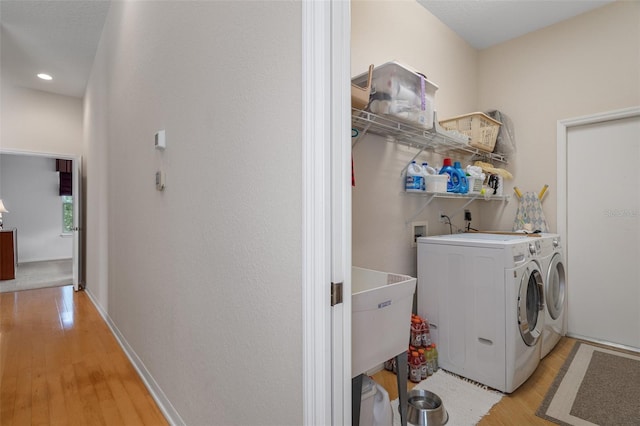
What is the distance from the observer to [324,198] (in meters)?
0.77

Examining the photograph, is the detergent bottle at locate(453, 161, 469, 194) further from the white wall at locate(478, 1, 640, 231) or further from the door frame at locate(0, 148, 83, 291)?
the door frame at locate(0, 148, 83, 291)

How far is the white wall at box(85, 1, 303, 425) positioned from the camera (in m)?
0.88

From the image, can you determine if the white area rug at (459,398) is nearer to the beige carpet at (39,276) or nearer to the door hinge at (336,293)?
the door hinge at (336,293)

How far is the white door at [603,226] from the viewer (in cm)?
251

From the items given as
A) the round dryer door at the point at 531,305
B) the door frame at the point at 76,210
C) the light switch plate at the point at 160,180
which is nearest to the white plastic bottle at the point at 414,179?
the round dryer door at the point at 531,305

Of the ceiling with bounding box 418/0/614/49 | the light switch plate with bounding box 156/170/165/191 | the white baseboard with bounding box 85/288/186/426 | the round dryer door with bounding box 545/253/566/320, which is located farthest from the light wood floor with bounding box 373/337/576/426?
the ceiling with bounding box 418/0/614/49

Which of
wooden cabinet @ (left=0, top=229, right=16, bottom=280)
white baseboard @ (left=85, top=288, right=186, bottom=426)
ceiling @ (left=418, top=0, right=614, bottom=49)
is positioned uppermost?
ceiling @ (left=418, top=0, right=614, bottom=49)

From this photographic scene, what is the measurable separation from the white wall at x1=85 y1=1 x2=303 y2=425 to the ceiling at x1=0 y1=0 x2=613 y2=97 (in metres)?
1.05

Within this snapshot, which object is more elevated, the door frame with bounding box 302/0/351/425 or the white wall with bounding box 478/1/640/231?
the white wall with bounding box 478/1/640/231

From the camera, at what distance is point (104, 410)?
1.71 m

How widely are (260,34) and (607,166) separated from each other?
3.02 meters

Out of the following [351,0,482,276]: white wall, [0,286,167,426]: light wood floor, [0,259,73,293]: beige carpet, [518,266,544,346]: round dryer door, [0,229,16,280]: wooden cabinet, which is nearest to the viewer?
[0,286,167,426]: light wood floor

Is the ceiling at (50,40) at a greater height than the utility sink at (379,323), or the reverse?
the ceiling at (50,40)

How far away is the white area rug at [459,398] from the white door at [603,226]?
1.53m
